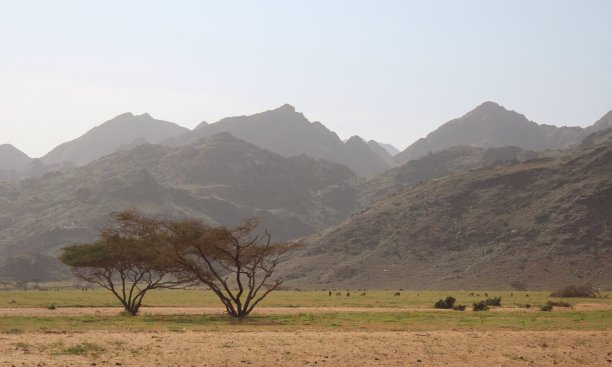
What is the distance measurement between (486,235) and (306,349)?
125m

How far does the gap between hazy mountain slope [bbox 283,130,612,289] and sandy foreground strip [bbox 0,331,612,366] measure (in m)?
91.0

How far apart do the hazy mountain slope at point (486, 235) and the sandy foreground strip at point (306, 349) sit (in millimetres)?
91050

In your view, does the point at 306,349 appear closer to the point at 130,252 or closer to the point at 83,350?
the point at 83,350

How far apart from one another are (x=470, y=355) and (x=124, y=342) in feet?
42.3

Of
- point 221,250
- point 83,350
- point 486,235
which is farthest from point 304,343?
point 486,235

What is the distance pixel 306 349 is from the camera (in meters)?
22.6

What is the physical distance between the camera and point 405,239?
14625 cm

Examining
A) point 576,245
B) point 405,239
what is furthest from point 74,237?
point 576,245

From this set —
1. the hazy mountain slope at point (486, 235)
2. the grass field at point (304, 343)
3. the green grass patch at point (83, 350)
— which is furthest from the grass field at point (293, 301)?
the hazy mountain slope at point (486, 235)

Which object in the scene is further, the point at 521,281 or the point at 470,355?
the point at 521,281

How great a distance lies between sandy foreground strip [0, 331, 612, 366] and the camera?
65.5 feet

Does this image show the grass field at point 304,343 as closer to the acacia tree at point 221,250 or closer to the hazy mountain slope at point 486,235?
the acacia tree at point 221,250

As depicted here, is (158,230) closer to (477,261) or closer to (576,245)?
(477,261)

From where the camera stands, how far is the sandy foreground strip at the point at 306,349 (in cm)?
1995
